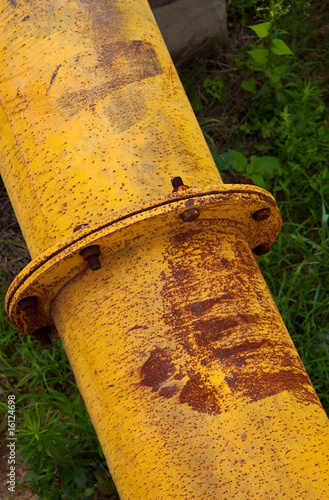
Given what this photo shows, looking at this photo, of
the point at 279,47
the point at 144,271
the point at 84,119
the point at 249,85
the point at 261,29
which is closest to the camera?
the point at 144,271

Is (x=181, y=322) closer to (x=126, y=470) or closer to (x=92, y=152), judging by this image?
(x=126, y=470)

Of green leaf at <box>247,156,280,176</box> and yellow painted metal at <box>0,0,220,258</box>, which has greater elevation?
yellow painted metal at <box>0,0,220,258</box>

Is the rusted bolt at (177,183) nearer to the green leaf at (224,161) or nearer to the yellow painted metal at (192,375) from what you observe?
the yellow painted metal at (192,375)

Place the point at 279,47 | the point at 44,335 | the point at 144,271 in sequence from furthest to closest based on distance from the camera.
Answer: the point at 279,47
the point at 44,335
the point at 144,271

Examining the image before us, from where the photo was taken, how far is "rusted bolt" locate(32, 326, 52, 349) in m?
1.52

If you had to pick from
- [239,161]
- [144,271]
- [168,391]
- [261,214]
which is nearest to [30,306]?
[144,271]

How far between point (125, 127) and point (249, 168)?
1.52 meters

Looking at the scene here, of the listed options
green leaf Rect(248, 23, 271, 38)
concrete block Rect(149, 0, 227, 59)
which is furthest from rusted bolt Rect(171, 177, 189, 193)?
concrete block Rect(149, 0, 227, 59)

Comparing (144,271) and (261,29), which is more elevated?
(261,29)

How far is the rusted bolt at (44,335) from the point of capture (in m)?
1.52

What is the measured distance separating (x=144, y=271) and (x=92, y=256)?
132mm

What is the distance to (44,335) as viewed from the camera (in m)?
1.54

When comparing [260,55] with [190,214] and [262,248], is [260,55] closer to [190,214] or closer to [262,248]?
[262,248]

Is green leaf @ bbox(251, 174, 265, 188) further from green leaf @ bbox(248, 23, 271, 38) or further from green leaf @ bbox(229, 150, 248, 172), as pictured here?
green leaf @ bbox(248, 23, 271, 38)
